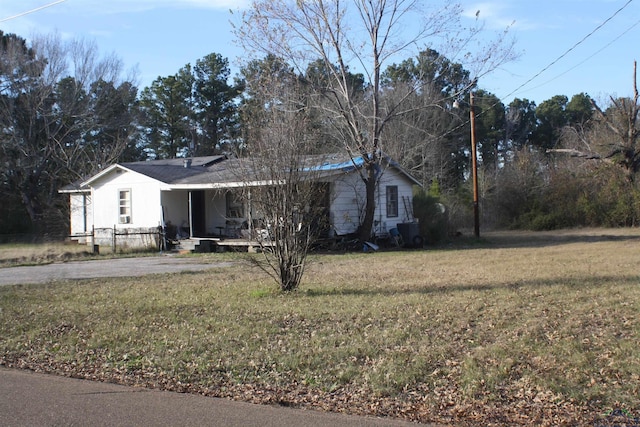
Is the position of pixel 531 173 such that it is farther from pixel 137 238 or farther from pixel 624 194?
pixel 137 238

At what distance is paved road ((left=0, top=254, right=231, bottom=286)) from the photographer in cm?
1493

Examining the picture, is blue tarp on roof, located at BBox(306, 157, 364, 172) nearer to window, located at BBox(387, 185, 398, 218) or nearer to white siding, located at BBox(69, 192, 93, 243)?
window, located at BBox(387, 185, 398, 218)

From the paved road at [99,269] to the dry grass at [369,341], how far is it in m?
2.10

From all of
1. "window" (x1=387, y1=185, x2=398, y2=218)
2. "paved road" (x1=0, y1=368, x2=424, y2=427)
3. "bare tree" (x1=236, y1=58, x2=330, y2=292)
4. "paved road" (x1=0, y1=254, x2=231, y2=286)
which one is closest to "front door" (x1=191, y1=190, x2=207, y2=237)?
"paved road" (x1=0, y1=254, x2=231, y2=286)

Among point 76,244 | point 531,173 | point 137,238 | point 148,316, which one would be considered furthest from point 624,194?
point 148,316

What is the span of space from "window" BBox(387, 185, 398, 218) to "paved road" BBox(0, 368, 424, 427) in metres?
19.9

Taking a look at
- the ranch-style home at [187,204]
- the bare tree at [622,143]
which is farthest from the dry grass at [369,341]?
the bare tree at [622,143]

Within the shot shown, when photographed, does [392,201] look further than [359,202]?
Yes

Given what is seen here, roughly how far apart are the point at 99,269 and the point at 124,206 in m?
9.31

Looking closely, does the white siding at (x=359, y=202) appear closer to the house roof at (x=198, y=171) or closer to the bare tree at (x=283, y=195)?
the house roof at (x=198, y=171)

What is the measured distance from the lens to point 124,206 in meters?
25.7

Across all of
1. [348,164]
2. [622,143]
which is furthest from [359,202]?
[622,143]

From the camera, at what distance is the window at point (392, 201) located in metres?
25.4

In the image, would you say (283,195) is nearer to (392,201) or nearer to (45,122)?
(392,201)
